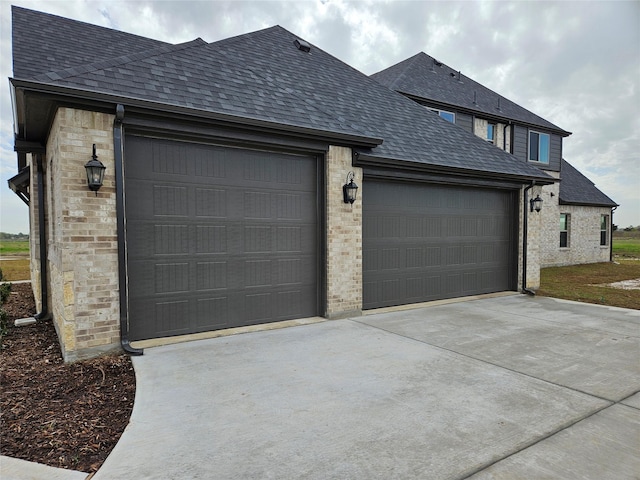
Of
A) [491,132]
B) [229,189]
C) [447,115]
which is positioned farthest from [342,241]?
[491,132]

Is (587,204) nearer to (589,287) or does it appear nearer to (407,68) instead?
(589,287)

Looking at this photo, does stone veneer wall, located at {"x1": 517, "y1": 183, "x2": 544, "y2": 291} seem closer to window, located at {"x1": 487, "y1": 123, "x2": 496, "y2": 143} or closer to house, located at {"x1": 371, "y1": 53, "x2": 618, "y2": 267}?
house, located at {"x1": 371, "y1": 53, "x2": 618, "y2": 267}

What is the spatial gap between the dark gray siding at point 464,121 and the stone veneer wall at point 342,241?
31.1 feet

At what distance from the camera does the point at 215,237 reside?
18.7ft

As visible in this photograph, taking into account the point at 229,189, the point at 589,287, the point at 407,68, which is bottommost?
the point at 589,287

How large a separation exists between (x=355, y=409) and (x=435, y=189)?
6155 millimetres

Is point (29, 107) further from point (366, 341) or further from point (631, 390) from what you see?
point (631, 390)

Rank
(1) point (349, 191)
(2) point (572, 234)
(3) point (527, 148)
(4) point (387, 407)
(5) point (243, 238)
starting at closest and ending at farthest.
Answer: (4) point (387, 407) < (5) point (243, 238) < (1) point (349, 191) < (3) point (527, 148) < (2) point (572, 234)

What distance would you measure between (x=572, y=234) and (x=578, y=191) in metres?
2.61

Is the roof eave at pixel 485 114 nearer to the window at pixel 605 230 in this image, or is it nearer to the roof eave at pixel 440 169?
the roof eave at pixel 440 169

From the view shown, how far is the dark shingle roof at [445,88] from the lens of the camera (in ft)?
45.3

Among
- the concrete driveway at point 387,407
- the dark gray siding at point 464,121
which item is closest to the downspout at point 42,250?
the concrete driveway at point 387,407

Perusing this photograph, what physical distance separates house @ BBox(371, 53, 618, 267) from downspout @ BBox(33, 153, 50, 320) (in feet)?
36.5

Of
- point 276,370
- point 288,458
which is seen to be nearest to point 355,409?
point 288,458
